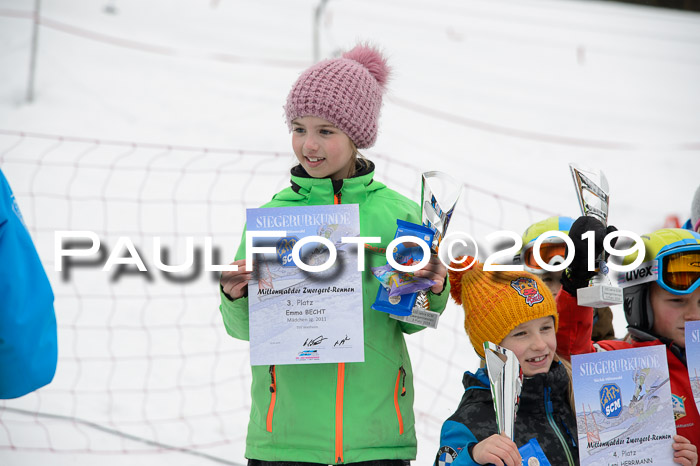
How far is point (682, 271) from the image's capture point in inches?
90.1

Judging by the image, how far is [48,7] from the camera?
403 inches

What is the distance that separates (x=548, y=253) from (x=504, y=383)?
75 cm

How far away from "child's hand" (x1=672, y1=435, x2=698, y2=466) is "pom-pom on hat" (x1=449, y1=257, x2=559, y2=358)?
1.46 ft

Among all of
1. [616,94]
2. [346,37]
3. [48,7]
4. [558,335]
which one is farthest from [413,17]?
[558,335]

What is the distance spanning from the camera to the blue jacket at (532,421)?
1999mm

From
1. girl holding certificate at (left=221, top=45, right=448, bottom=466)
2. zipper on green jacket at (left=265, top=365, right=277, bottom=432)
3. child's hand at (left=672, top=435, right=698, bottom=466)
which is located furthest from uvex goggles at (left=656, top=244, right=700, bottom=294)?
zipper on green jacket at (left=265, top=365, right=277, bottom=432)

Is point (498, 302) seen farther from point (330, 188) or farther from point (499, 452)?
point (330, 188)

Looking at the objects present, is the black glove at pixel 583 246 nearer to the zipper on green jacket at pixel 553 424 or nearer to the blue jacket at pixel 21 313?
the zipper on green jacket at pixel 553 424

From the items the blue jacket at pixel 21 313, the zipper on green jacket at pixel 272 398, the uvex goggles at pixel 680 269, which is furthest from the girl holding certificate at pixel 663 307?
the blue jacket at pixel 21 313

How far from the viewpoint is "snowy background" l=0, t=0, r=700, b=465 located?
13.1 feet

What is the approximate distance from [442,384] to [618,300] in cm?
226

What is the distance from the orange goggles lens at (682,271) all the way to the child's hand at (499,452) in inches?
32.3
